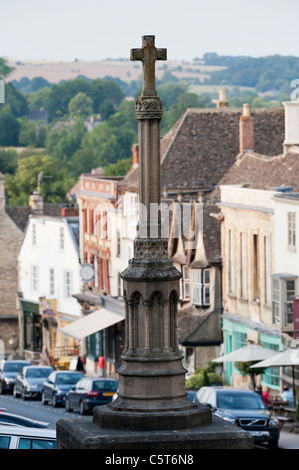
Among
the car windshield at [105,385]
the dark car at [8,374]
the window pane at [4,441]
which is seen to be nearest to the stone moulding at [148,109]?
the window pane at [4,441]

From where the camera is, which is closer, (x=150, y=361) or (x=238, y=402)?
(x=150, y=361)

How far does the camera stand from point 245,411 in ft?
117

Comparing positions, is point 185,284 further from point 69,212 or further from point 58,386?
point 69,212

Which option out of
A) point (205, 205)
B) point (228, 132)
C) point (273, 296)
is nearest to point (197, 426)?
point (273, 296)

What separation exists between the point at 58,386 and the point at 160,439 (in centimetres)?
3237

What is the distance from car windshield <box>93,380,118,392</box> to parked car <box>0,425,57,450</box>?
891 inches

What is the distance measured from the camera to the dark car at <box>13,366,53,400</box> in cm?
5316

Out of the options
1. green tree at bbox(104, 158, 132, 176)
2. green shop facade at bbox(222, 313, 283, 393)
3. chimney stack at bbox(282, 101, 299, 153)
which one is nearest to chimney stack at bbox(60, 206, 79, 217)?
green shop facade at bbox(222, 313, 283, 393)

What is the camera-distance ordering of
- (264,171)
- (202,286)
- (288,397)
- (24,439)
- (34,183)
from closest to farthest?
(24,439) → (288,397) → (264,171) → (202,286) → (34,183)

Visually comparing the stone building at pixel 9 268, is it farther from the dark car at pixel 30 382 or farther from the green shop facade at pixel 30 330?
the dark car at pixel 30 382

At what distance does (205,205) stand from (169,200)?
2.01 m

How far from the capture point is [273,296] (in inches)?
2000

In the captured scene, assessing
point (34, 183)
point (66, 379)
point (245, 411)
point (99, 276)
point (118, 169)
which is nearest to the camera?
point (245, 411)

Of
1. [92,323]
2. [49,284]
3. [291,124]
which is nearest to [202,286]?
[291,124]
